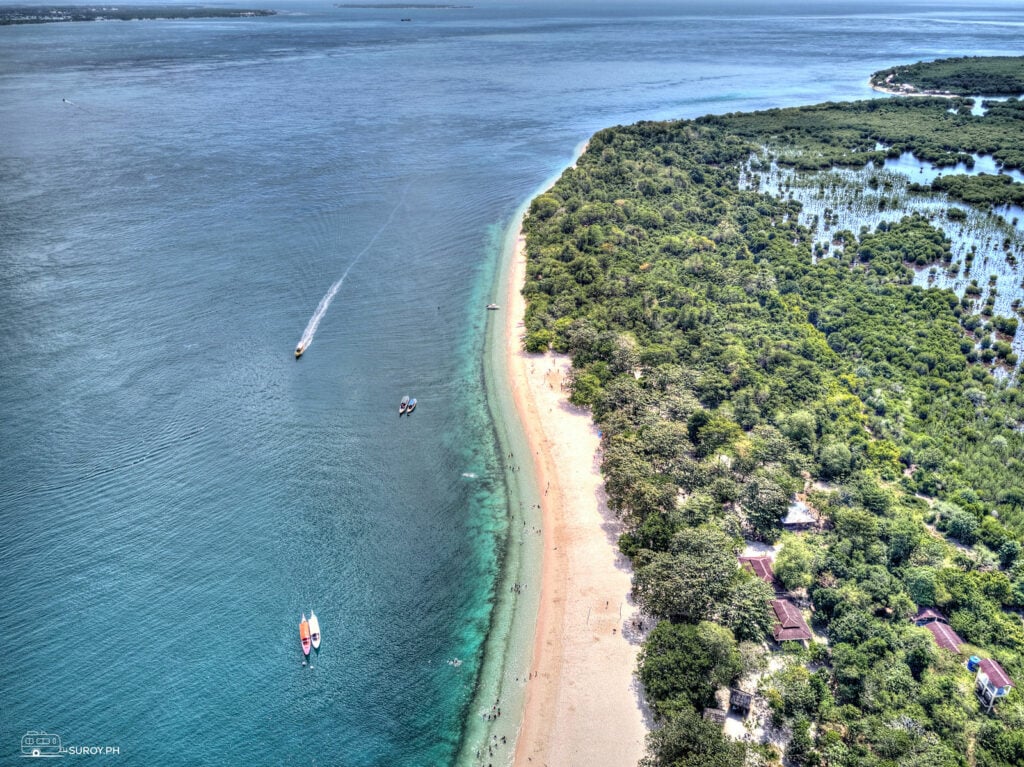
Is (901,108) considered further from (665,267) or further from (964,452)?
(964,452)

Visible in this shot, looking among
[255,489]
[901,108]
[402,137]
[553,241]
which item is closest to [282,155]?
[402,137]

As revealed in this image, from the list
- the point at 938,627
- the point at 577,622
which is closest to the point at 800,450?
the point at 938,627

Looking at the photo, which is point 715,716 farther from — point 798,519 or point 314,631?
point 314,631

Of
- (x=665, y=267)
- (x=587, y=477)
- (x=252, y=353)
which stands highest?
(x=665, y=267)

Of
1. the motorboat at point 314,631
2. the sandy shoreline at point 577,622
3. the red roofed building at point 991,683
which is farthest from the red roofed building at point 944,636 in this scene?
the motorboat at point 314,631

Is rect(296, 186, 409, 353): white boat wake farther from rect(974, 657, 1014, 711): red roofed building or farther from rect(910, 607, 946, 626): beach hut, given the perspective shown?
rect(974, 657, 1014, 711): red roofed building

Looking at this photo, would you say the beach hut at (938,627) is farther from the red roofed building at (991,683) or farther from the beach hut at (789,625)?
the beach hut at (789,625)
